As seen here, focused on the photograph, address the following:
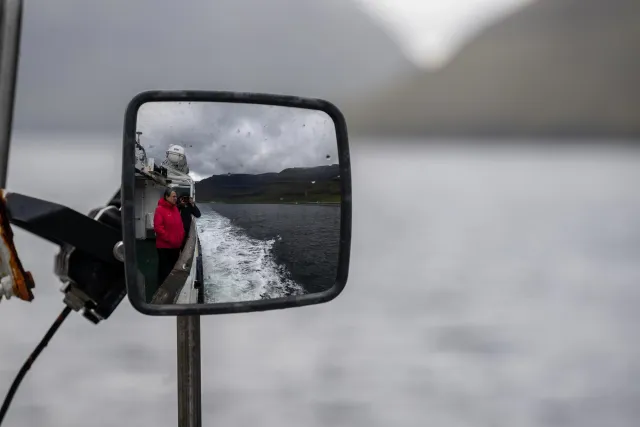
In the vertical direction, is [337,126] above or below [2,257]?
above

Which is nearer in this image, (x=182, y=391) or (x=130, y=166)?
Answer: (x=130, y=166)

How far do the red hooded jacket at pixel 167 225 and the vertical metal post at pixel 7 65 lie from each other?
580mm

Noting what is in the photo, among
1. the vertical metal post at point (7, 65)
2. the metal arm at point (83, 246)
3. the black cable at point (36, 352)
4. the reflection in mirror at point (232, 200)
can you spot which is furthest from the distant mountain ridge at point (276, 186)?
the vertical metal post at point (7, 65)

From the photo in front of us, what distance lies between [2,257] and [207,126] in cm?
28

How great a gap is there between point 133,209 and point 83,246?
101mm

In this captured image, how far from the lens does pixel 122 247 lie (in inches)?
23.1

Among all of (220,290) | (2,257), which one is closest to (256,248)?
(220,290)

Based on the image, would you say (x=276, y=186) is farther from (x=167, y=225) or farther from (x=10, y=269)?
(x=10, y=269)

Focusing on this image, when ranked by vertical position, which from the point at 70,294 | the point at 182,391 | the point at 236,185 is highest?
the point at 236,185

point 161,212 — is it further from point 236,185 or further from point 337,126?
point 337,126

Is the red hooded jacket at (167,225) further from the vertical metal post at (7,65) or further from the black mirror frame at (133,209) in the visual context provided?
the vertical metal post at (7,65)

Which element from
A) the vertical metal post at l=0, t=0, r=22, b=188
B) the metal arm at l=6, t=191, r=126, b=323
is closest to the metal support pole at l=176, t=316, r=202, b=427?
the metal arm at l=6, t=191, r=126, b=323

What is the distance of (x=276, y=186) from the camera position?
21.9 inches

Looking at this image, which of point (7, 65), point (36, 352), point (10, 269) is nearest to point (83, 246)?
point (10, 269)
